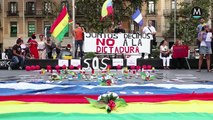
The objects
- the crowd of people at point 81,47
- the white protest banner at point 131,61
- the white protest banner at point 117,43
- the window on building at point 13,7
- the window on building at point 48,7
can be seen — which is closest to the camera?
Result: the crowd of people at point 81,47

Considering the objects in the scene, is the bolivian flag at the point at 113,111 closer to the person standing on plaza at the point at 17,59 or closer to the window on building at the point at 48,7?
the person standing on plaza at the point at 17,59

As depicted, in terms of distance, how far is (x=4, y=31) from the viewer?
56312 millimetres

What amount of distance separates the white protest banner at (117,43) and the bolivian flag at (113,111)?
33.5ft

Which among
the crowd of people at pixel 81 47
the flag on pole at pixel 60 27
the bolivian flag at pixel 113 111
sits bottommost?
the bolivian flag at pixel 113 111

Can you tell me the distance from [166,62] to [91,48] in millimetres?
3022

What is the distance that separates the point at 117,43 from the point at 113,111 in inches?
455

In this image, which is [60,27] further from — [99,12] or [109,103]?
[99,12]

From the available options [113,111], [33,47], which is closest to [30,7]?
[33,47]

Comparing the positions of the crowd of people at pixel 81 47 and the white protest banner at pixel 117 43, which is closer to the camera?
the crowd of people at pixel 81 47

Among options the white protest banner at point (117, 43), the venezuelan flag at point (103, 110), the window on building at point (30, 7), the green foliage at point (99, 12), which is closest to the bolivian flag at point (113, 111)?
the venezuelan flag at point (103, 110)

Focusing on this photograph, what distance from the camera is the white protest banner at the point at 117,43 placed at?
1659 centimetres

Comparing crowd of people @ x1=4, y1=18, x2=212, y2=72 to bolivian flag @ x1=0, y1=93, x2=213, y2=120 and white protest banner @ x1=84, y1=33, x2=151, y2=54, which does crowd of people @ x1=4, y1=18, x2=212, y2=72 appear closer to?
white protest banner @ x1=84, y1=33, x2=151, y2=54

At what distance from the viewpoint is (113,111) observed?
5156 mm

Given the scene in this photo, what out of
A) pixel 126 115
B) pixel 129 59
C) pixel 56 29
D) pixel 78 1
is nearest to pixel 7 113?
pixel 126 115
